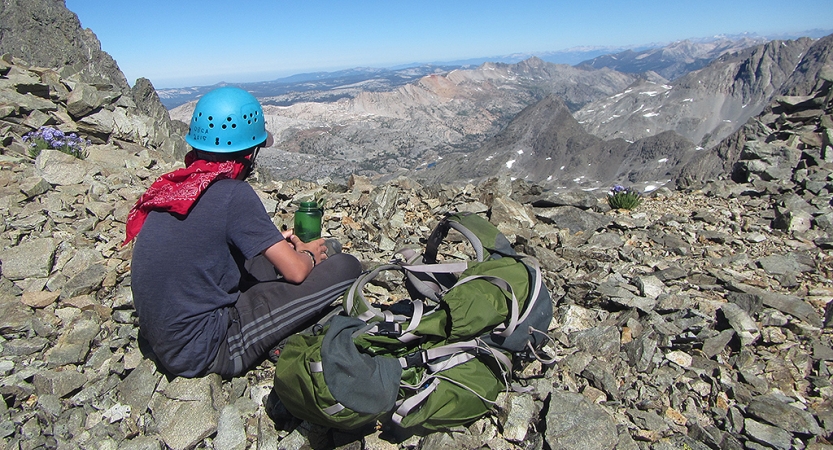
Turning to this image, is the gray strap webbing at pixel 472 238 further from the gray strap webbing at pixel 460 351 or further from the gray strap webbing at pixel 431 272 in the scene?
the gray strap webbing at pixel 460 351

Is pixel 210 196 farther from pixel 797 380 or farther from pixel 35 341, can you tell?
pixel 797 380

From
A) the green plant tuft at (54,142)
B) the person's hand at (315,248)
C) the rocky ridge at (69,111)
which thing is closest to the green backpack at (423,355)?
the person's hand at (315,248)

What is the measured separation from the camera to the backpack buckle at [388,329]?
340cm

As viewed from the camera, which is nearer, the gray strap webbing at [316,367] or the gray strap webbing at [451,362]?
the gray strap webbing at [316,367]

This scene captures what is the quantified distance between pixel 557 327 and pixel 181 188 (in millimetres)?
3960

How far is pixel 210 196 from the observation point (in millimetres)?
3512

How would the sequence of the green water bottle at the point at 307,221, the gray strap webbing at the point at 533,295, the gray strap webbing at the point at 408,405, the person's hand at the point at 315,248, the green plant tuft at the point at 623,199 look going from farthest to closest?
the green plant tuft at the point at 623,199
the green water bottle at the point at 307,221
the person's hand at the point at 315,248
the gray strap webbing at the point at 533,295
the gray strap webbing at the point at 408,405

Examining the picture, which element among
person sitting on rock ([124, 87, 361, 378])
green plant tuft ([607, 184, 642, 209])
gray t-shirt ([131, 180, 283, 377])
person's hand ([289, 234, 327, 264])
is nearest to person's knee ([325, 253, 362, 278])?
person sitting on rock ([124, 87, 361, 378])

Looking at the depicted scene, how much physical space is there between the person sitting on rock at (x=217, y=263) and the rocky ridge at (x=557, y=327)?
0.51 meters

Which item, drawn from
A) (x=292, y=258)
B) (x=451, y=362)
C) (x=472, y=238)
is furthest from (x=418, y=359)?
(x=472, y=238)

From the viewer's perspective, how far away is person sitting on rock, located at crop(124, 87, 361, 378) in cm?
348

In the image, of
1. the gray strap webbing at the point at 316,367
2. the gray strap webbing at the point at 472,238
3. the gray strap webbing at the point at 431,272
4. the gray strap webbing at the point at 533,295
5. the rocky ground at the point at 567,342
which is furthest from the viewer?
the gray strap webbing at the point at 472,238

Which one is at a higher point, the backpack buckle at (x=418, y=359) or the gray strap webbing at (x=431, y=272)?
the gray strap webbing at (x=431, y=272)

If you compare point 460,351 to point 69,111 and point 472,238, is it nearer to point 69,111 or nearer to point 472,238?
point 472,238
